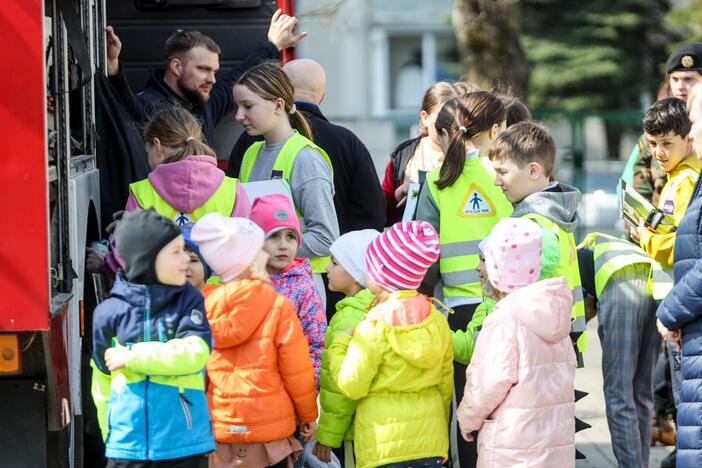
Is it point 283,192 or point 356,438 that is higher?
point 283,192

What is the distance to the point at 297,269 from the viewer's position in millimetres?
5266

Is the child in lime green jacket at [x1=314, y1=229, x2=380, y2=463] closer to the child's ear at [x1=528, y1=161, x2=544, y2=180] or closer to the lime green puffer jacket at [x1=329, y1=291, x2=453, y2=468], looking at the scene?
the lime green puffer jacket at [x1=329, y1=291, x2=453, y2=468]

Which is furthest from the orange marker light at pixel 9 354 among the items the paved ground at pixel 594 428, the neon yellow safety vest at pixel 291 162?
the paved ground at pixel 594 428

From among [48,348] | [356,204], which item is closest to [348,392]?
[48,348]

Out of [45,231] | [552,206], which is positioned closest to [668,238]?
[552,206]

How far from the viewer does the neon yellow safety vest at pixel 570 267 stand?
5.36m

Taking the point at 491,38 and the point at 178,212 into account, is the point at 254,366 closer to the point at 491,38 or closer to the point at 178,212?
the point at 178,212

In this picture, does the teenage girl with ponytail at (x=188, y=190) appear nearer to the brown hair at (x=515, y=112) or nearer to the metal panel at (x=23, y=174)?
Answer: the metal panel at (x=23, y=174)

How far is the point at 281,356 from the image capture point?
467 centimetres

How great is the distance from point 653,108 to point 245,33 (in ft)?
8.37

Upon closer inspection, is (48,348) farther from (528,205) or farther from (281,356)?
(528,205)

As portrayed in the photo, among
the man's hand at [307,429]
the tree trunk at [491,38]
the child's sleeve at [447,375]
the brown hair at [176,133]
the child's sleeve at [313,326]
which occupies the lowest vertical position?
the man's hand at [307,429]

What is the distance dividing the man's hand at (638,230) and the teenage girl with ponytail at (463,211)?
2.86 ft

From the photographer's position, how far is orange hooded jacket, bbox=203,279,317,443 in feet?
15.1
